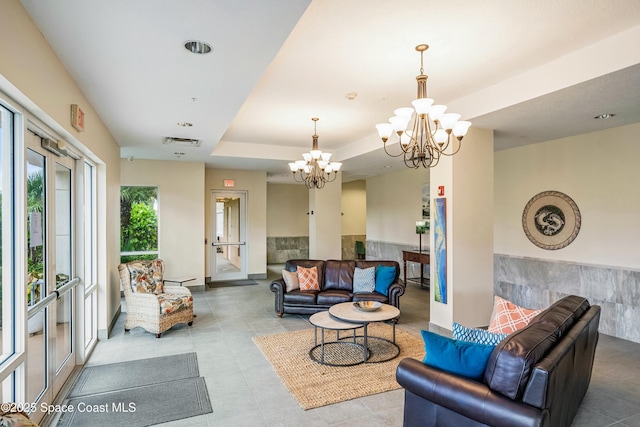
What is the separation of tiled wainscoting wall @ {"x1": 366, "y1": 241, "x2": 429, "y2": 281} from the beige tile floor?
2.39 m

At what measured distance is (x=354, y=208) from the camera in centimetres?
1274

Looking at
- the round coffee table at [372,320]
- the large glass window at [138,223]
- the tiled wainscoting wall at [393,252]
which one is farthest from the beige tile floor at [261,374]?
the tiled wainscoting wall at [393,252]

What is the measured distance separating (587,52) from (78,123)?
177 inches

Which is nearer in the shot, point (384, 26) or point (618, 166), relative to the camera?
point (384, 26)

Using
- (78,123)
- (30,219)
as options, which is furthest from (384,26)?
(30,219)

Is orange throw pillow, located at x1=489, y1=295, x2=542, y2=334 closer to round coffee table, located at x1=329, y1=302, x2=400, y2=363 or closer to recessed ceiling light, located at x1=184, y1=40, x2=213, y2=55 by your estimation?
round coffee table, located at x1=329, y1=302, x2=400, y2=363

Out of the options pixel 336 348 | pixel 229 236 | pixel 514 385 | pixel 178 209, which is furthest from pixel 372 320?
pixel 229 236

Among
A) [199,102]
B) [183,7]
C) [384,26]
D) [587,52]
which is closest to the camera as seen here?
[183,7]

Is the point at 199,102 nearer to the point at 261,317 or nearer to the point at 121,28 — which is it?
the point at 121,28

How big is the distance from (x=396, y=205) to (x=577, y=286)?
448 cm

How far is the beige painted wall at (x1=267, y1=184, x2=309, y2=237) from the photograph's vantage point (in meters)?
12.1

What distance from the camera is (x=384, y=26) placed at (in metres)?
2.76

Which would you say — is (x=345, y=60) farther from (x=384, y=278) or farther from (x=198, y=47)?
(x=384, y=278)

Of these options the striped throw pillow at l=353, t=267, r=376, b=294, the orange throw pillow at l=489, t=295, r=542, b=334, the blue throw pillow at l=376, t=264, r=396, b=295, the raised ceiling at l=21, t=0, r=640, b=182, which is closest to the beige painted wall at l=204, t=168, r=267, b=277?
the raised ceiling at l=21, t=0, r=640, b=182
